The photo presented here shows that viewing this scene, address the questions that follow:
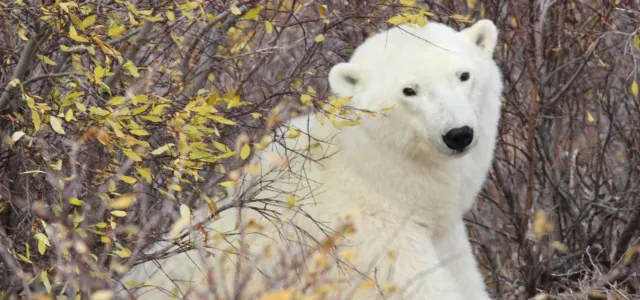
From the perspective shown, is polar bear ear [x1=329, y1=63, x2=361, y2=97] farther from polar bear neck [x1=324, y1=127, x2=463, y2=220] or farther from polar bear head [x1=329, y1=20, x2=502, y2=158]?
polar bear neck [x1=324, y1=127, x2=463, y2=220]

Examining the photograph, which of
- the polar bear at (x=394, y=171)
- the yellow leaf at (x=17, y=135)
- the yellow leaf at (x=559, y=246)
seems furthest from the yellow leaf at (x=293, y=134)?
the yellow leaf at (x=559, y=246)

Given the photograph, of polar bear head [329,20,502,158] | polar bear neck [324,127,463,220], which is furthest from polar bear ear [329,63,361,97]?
polar bear neck [324,127,463,220]

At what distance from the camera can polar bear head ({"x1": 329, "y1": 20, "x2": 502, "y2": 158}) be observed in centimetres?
390

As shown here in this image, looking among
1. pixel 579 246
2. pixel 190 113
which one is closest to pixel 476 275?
pixel 579 246

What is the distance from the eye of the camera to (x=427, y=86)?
397 cm

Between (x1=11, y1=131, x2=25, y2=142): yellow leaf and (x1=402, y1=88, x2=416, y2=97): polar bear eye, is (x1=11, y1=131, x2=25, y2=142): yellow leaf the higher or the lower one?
the higher one

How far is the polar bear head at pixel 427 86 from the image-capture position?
3.90 m

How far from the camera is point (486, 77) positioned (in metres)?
4.19

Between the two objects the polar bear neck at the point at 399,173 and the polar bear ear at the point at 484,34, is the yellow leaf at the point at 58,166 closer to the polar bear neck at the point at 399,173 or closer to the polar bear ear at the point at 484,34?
the polar bear neck at the point at 399,173

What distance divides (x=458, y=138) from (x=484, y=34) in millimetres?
680

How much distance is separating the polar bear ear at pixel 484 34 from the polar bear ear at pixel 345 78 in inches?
21.6

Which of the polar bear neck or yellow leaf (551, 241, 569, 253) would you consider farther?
yellow leaf (551, 241, 569, 253)

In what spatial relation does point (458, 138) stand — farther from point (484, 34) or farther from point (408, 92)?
point (484, 34)

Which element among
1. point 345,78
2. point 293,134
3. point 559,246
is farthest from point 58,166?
point 559,246
